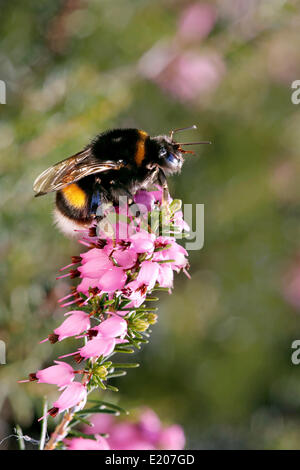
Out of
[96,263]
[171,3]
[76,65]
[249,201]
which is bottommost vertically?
[96,263]

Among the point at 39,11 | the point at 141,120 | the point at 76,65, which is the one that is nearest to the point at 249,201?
the point at 141,120

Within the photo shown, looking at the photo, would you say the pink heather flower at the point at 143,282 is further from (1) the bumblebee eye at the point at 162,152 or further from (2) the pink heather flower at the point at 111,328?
(1) the bumblebee eye at the point at 162,152

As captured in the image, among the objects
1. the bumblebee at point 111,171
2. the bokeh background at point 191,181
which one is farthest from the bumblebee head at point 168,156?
the bokeh background at point 191,181

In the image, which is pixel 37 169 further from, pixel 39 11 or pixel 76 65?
pixel 39 11

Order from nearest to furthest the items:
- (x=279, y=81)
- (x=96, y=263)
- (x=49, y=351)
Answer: (x=96, y=263) → (x=49, y=351) → (x=279, y=81)

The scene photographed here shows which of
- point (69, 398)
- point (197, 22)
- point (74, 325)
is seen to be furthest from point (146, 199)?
point (197, 22)
